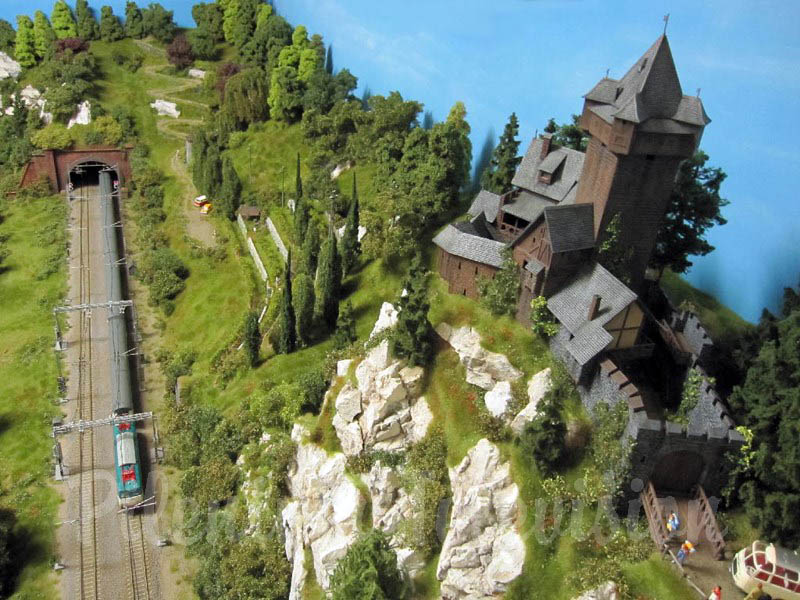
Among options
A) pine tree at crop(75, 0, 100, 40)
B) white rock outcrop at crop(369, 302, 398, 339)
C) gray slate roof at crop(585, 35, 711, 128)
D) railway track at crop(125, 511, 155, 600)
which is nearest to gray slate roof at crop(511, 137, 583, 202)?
gray slate roof at crop(585, 35, 711, 128)

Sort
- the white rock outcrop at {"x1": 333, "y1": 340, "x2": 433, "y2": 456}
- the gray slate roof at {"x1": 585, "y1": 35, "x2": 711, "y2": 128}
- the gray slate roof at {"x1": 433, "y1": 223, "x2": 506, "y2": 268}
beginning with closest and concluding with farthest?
the gray slate roof at {"x1": 585, "y1": 35, "x2": 711, "y2": 128} → the white rock outcrop at {"x1": 333, "y1": 340, "x2": 433, "y2": 456} → the gray slate roof at {"x1": 433, "y1": 223, "x2": 506, "y2": 268}

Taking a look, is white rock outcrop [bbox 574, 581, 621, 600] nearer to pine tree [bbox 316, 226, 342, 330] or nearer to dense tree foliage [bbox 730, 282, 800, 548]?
dense tree foliage [bbox 730, 282, 800, 548]

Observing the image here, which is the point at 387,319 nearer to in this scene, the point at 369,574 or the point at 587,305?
the point at 587,305

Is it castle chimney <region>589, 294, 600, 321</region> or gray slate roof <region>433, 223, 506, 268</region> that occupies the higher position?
castle chimney <region>589, 294, 600, 321</region>

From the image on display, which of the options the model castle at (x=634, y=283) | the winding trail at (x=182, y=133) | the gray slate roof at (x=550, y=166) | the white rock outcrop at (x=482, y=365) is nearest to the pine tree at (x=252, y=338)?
the white rock outcrop at (x=482, y=365)

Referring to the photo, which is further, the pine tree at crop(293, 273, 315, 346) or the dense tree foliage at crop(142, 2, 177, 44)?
the dense tree foliage at crop(142, 2, 177, 44)

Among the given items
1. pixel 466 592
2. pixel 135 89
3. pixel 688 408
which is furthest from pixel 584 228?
pixel 135 89

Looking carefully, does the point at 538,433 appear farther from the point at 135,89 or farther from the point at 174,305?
the point at 135,89
